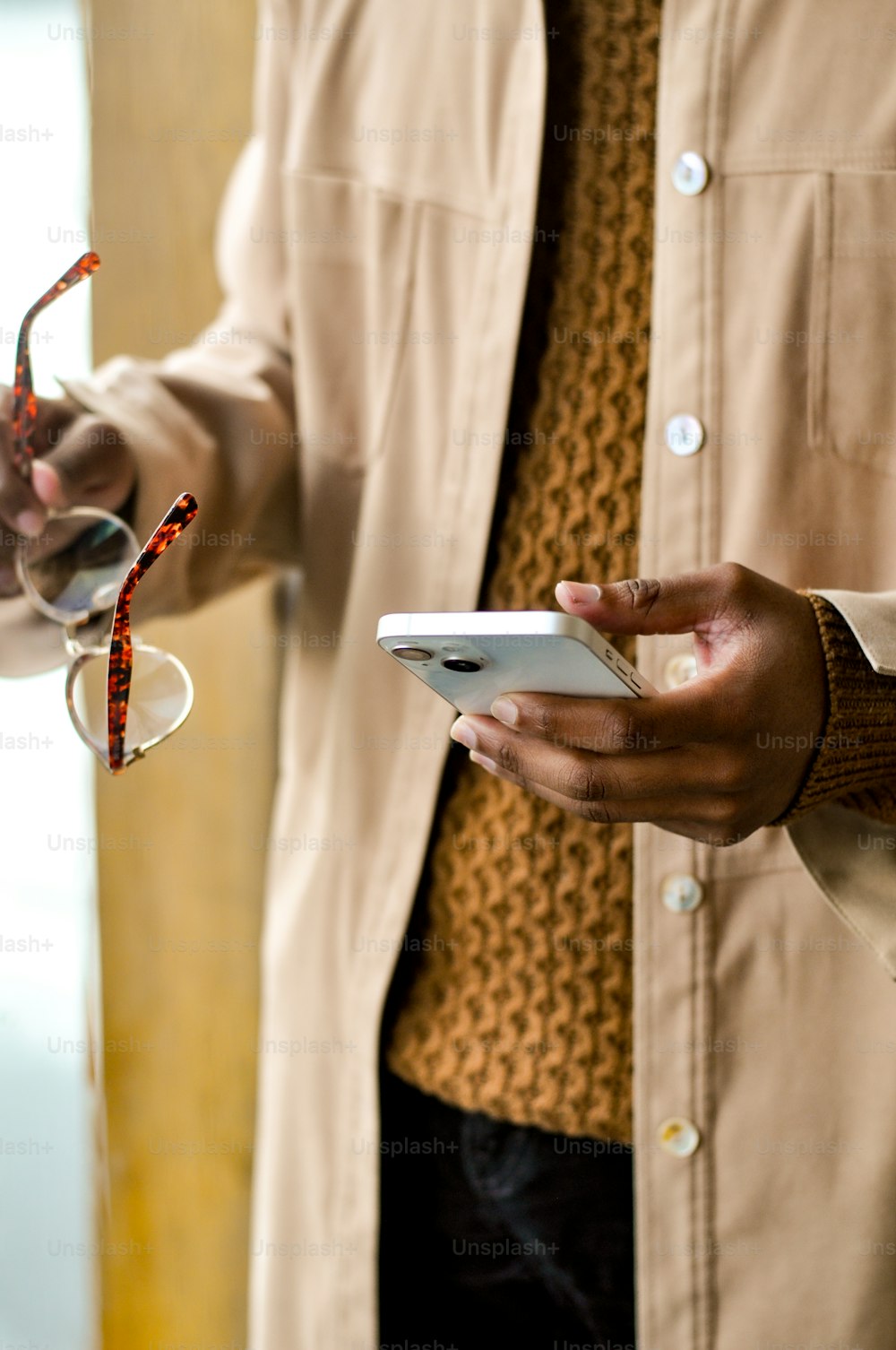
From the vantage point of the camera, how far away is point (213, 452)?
891 mm

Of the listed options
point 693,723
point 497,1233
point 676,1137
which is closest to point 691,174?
point 693,723

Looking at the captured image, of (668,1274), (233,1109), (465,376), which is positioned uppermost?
(465,376)

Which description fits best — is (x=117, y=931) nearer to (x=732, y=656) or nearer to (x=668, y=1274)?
(x=668, y=1274)

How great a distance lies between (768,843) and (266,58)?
0.74 meters

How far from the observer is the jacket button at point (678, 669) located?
0.73m

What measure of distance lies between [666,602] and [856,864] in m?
0.24

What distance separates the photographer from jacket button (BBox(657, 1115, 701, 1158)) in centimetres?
75

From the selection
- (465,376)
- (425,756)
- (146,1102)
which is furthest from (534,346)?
(146,1102)

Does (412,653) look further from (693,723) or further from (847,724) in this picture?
(847,724)

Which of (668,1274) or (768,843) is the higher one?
Result: (768,843)

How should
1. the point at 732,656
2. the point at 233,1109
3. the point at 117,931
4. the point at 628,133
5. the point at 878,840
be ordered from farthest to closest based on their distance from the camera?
the point at 233,1109 → the point at 117,931 → the point at 628,133 → the point at 878,840 → the point at 732,656

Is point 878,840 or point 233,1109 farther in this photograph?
point 233,1109

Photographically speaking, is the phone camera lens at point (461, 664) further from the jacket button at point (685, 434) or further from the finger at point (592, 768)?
the jacket button at point (685, 434)

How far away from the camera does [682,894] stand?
744 mm
